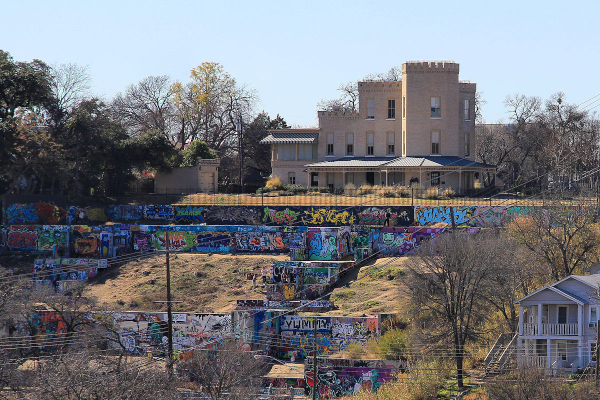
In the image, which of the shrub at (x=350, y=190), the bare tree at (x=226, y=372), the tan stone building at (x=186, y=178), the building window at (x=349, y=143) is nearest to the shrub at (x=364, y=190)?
the shrub at (x=350, y=190)

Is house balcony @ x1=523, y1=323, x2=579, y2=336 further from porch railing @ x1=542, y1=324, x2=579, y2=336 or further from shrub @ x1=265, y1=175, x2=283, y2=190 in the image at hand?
shrub @ x1=265, y1=175, x2=283, y2=190

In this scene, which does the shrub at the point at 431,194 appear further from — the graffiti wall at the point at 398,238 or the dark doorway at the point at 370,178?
the graffiti wall at the point at 398,238

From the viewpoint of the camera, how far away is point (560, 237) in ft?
133

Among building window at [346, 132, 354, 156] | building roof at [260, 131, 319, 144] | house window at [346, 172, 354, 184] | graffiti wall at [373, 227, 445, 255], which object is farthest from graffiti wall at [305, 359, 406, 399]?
building roof at [260, 131, 319, 144]

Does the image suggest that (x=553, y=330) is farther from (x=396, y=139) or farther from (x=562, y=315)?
(x=396, y=139)

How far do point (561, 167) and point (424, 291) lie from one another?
2577 cm

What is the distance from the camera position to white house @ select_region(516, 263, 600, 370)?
31.2m

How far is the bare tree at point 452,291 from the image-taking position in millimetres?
33250

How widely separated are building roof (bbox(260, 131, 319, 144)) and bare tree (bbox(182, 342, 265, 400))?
33.7 metres

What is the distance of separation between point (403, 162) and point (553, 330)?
29.4 m

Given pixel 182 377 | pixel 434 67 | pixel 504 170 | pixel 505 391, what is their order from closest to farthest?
1. pixel 505 391
2. pixel 182 377
3. pixel 434 67
4. pixel 504 170

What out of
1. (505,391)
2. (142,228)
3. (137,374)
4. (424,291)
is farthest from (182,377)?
(142,228)

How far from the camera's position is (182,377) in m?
32.0

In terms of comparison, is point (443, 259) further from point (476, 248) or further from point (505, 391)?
point (505, 391)
